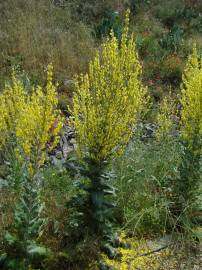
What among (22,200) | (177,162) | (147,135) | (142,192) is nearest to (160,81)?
(147,135)

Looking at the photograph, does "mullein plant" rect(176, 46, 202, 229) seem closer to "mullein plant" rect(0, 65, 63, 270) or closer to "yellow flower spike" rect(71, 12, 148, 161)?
"yellow flower spike" rect(71, 12, 148, 161)

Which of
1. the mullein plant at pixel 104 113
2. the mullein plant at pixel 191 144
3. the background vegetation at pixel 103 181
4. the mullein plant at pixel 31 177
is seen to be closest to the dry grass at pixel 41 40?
the background vegetation at pixel 103 181

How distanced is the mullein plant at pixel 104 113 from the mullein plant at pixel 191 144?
74cm

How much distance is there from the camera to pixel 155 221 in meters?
5.25

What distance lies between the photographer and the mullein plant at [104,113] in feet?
14.0

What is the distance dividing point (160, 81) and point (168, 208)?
603 cm

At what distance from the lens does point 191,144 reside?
16.4 ft

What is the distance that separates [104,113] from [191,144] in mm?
1198

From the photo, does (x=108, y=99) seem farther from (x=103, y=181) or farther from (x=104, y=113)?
(x=103, y=181)

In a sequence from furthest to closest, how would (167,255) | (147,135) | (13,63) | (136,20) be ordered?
(136,20), (13,63), (147,135), (167,255)

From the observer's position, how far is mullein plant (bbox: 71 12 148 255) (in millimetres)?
4281

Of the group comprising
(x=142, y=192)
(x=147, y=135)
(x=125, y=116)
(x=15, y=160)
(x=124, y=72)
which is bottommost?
(x=147, y=135)

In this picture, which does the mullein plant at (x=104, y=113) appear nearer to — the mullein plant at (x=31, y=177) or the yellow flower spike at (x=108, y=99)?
the yellow flower spike at (x=108, y=99)

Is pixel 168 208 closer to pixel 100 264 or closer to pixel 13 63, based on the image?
pixel 100 264
